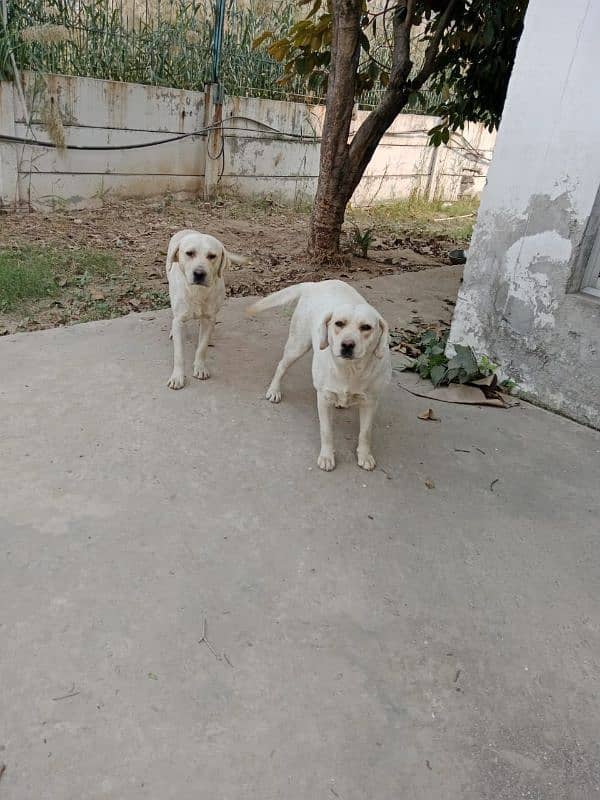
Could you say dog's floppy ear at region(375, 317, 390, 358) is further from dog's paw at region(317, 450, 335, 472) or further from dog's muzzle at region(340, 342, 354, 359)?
dog's paw at region(317, 450, 335, 472)

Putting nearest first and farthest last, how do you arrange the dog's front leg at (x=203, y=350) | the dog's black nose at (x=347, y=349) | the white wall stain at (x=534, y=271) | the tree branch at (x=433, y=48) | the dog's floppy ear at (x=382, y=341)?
the dog's black nose at (x=347, y=349) < the dog's floppy ear at (x=382, y=341) < the white wall stain at (x=534, y=271) < the dog's front leg at (x=203, y=350) < the tree branch at (x=433, y=48)

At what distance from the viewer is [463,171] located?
13977 millimetres

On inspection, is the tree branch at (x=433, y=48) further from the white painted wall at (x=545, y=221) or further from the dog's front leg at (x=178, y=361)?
the dog's front leg at (x=178, y=361)

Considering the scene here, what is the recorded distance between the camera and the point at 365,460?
3389 mm

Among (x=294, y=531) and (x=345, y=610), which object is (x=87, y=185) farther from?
(x=345, y=610)

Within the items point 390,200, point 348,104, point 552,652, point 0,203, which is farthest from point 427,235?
point 552,652

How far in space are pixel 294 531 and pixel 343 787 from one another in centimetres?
117

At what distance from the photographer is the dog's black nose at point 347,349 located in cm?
299

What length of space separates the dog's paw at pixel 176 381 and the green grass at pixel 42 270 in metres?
1.87

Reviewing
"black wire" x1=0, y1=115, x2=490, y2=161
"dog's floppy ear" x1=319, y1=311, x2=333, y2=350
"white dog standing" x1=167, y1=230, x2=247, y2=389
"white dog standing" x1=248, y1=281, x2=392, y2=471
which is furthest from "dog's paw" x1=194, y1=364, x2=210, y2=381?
"black wire" x1=0, y1=115, x2=490, y2=161

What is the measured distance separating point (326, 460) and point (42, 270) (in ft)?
12.2

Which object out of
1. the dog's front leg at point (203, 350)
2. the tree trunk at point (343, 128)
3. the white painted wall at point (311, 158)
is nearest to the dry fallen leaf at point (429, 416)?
the dog's front leg at point (203, 350)

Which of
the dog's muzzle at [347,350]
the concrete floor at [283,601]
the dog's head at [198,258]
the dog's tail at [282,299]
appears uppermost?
the dog's head at [198,258]

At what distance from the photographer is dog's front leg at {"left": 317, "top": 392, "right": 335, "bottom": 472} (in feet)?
10.9
